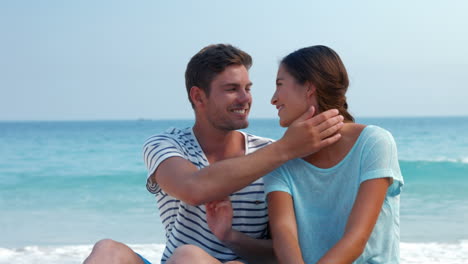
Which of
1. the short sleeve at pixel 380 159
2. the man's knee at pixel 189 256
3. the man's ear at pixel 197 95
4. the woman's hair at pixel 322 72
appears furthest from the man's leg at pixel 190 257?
the man's ear at pixel 197 95

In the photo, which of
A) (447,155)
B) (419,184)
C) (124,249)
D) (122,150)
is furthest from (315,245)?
(122,150)

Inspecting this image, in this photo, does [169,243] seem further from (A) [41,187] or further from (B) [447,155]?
(B) [447,155]

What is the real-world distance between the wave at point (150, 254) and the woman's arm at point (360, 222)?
3880mm

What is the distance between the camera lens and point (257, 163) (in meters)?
2.75

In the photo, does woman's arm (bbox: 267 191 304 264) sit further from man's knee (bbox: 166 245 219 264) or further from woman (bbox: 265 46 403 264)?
man's knee (bbox: 166 245 219 264)

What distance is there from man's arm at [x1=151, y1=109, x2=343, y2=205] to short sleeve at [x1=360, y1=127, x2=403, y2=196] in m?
0.17

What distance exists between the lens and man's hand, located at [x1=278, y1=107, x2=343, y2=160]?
8.77 feet

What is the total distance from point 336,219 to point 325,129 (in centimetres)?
43

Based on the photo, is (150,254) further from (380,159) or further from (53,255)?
(380,159)

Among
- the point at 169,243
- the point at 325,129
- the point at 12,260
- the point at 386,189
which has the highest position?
the point at 325,129

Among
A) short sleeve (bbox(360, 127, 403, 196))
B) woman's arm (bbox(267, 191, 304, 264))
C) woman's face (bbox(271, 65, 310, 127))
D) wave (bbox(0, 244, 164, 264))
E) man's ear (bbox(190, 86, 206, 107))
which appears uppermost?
woman's face (bbox(271, 65, 310, 127))

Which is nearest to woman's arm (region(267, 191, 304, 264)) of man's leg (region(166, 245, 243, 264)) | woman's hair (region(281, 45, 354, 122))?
man's leg (region(166, 245, 243, 264))

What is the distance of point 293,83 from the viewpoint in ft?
9.26

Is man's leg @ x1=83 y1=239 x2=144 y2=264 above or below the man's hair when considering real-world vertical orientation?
below
